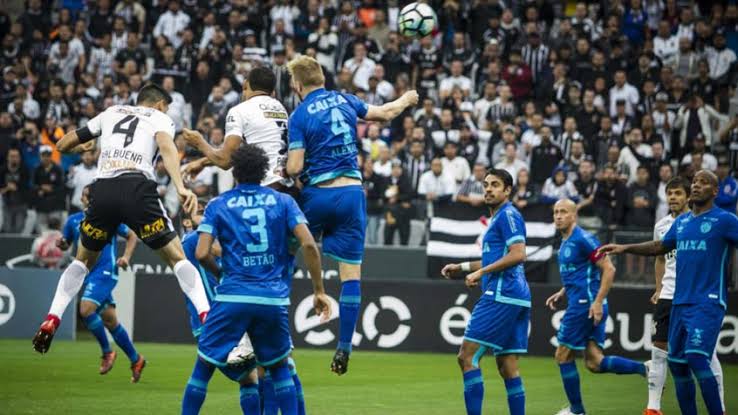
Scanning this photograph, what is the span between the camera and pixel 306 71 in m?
10.6

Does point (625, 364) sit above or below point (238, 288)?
below

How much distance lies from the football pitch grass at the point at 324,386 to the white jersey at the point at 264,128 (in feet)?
10.1

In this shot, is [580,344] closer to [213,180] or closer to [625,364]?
[625,364]

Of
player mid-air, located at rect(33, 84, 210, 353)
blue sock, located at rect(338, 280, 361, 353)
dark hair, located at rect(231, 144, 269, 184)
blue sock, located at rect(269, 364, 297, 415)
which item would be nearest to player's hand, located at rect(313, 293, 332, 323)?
blue sock, located at rect(269, 364, 297, 415)

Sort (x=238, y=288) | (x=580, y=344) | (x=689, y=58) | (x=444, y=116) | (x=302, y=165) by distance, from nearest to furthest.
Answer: (x=238, y=288)
(x=302, y=165)
(x=580, y=344)
(x=444, y=116)
(x=689, y=58)

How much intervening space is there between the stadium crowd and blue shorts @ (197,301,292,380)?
1125cm

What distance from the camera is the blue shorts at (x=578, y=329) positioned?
13.3 meters

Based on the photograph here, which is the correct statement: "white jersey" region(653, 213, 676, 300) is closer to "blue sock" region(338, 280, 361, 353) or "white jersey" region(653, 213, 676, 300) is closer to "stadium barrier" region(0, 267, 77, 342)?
"blue sock" region(338, 280, 361, 353)

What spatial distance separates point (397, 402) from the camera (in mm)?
13539

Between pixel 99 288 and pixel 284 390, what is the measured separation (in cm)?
701

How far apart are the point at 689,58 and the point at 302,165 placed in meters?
17.1

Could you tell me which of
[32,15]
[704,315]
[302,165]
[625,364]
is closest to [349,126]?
[302,165]

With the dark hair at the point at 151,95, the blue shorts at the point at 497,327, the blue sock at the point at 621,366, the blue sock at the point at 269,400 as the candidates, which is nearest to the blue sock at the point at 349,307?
the blue sock at the point at 269,400

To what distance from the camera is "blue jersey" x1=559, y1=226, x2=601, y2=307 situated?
→ 535 inches
